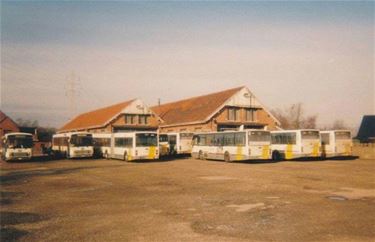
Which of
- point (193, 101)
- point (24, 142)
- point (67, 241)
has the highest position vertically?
point (193, 101)

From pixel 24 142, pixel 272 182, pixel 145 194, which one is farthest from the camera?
pixel 24 142

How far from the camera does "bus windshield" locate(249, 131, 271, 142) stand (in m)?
27.8

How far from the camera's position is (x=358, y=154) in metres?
36.1

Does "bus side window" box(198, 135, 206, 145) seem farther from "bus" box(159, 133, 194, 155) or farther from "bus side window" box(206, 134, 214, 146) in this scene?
"bus" box(159, 133, 194, 155)

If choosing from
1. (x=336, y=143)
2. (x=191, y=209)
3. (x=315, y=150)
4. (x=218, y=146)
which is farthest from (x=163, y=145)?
(x=191, y=209)

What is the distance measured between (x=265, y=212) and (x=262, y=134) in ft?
57.9

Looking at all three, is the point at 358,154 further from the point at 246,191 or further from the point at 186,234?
the point at 186,234

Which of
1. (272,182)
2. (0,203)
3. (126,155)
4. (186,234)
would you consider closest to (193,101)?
(126,155)

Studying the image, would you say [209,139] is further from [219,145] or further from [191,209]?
[191,209]

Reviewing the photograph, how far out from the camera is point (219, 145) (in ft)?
103

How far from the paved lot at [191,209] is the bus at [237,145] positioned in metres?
9.22

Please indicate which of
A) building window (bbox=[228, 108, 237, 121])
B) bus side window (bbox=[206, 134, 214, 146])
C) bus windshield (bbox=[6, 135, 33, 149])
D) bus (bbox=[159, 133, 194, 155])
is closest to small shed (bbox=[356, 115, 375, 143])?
building window (bbox=[228, 108, 237, 121])

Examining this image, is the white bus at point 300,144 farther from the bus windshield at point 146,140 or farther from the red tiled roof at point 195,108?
the red tiled roof at point 195,108

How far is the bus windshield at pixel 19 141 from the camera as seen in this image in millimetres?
33219
